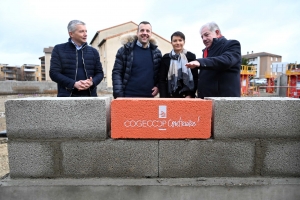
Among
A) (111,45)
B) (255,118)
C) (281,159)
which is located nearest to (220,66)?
(255,118)

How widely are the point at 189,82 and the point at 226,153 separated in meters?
1.39

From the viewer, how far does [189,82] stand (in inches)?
141

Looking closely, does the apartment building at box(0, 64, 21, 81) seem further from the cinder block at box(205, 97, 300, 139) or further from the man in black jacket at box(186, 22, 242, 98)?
the cinder block at box(205, 97, 300, 139)

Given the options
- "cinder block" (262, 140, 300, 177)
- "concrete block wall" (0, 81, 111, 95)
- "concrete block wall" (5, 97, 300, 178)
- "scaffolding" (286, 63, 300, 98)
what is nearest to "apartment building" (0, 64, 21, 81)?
"concrete block wall" (0, 81, 111, 95)

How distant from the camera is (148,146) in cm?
245

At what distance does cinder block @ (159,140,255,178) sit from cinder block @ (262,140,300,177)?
156 mm

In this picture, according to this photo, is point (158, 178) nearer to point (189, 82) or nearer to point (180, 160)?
point (180, 160)

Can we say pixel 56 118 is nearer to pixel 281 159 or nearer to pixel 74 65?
pixel 74 65

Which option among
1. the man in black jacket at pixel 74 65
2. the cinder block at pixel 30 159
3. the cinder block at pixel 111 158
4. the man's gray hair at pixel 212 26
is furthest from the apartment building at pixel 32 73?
the cinder block at pixel 111 158

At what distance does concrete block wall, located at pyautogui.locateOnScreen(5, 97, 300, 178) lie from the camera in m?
2.39

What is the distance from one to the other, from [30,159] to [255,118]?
7.57ft

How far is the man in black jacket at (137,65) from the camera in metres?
3.52

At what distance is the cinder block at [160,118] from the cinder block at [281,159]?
26.7 inches

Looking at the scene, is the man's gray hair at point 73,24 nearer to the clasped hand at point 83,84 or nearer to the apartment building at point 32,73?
the clasped hand at point 83,84
